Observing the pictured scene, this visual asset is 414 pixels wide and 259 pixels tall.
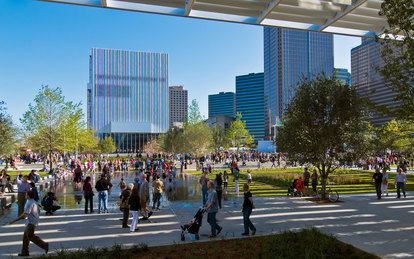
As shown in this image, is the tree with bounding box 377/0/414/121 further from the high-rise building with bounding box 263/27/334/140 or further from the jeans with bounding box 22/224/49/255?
the high-rise building with bounding box 263/27/334/140

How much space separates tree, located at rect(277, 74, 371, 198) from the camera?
573 inches

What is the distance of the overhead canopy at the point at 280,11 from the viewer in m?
10.1

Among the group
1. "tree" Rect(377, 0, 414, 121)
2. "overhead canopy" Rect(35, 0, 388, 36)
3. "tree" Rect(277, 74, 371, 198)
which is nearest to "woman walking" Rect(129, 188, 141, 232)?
"overhead canopy" Rect(35, 0, 388, 36)

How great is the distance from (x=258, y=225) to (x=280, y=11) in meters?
7.59

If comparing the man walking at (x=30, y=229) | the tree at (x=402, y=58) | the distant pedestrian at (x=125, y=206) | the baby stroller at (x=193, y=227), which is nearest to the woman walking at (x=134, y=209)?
the distant pedestrian at (x=125, y=206)

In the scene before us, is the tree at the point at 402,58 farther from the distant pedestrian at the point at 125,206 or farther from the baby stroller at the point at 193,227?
the distant pedestrian at the point at 125,206

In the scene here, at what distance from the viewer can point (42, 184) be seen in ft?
68.5

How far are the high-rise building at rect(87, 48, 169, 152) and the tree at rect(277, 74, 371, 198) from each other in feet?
356

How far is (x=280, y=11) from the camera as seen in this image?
10992mm

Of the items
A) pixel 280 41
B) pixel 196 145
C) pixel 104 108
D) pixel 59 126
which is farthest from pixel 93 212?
pixel 280 41

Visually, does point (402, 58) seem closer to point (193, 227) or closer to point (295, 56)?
point (193, 227)

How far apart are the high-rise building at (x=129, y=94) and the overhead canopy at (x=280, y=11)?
11172 cm

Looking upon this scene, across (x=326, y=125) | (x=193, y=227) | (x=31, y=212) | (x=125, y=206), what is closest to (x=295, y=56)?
(x=326, y=125)

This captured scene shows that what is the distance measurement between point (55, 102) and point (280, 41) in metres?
150
